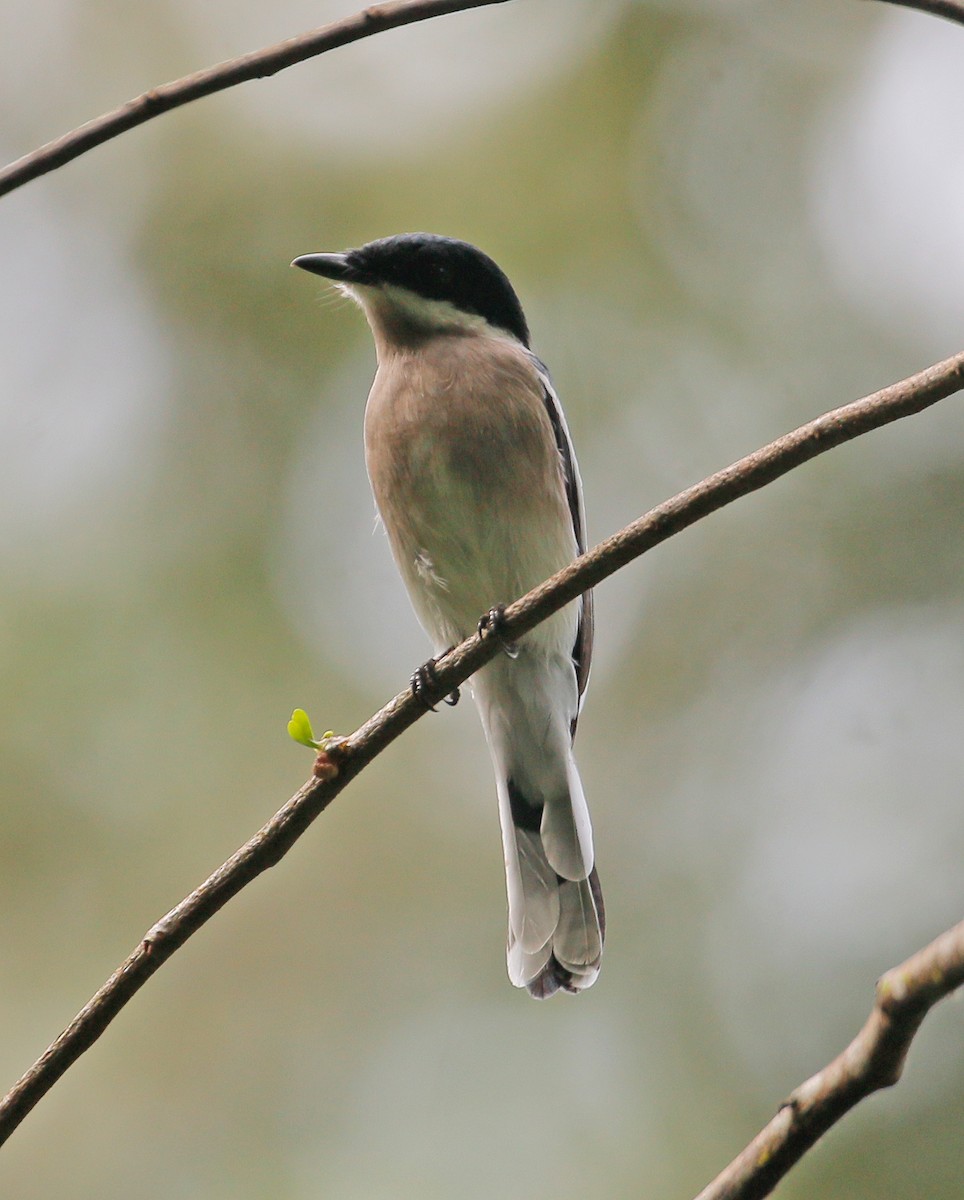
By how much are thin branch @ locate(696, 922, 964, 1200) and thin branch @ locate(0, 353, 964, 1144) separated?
1.02 metres

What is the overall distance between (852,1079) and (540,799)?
3300 mm

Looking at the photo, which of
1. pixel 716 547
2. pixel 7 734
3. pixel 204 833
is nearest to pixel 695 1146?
pixel 204 833

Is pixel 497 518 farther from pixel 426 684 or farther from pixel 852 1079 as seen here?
pixel 852 1079

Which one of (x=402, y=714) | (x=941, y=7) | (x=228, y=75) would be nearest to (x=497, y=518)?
(x=402, y=714)

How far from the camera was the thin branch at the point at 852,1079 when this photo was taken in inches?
53.4

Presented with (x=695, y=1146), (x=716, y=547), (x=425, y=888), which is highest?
(x=716, y=547)

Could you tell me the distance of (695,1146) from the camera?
6.19m

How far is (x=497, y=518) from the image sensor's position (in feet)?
14.1

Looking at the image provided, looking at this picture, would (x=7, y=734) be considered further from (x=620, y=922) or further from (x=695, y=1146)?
(x=695, y=1146)

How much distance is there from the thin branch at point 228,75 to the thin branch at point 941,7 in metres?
0.67

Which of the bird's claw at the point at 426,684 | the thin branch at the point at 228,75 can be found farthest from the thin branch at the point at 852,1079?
the thin branch at the point at 228,75

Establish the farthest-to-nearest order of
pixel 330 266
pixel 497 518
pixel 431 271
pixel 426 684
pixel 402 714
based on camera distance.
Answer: pixel 431 271 → pixel 330 266 → pixel 497 518 → pixel 426 684 → pixel 402 714

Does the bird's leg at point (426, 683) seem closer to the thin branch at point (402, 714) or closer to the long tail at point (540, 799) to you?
the thin branch at point (402, 714)

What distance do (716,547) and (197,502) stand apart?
326cm
